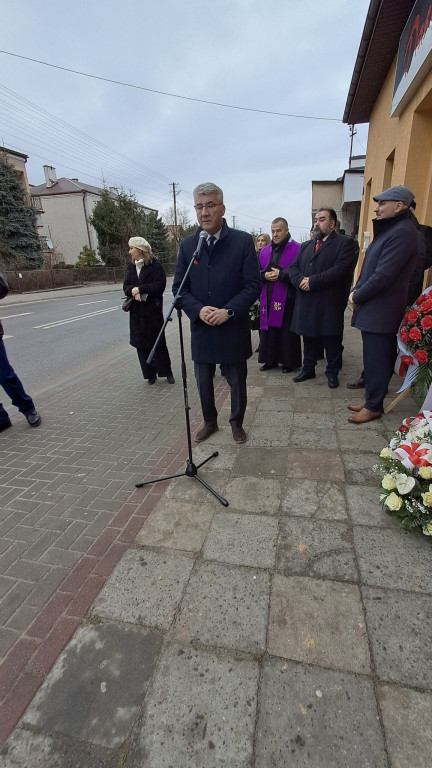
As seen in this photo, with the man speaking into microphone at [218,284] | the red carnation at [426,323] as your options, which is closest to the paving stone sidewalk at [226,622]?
the man speaking into microphone at [218,284]

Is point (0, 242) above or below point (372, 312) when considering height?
above

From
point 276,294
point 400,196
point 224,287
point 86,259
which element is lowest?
point 276,294

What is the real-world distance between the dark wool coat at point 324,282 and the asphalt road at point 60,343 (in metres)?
3.26

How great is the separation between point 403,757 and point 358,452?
6.67 feet

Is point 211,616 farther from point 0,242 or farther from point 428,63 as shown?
point 0,242

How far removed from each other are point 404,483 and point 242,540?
0.99m

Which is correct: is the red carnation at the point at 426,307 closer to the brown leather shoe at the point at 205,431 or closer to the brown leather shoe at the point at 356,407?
the brown leather shoe at the point at 356,407

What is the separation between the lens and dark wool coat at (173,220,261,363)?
9.67 feet

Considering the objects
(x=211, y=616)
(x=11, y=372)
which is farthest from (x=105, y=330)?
(x=211, y=616)

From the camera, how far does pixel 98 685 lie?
1497 mm

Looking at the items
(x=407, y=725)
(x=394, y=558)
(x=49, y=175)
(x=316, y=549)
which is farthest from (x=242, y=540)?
(x=49, y=175)

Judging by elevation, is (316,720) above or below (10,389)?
below

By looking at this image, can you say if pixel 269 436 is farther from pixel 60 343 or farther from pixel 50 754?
pixel 60 343

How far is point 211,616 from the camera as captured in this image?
1.75m
